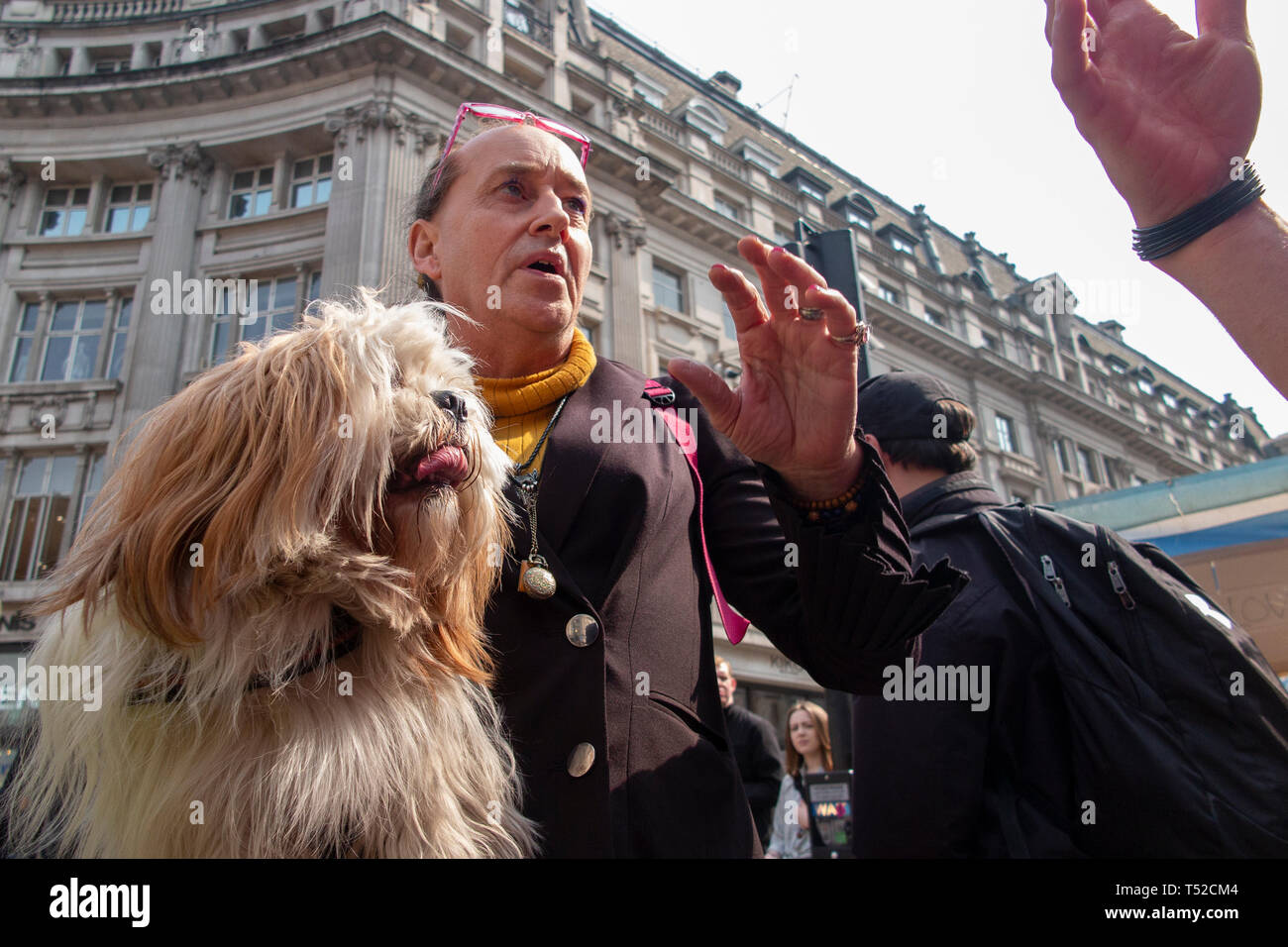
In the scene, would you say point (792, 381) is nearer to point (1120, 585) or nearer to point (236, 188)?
point (1120, 585)

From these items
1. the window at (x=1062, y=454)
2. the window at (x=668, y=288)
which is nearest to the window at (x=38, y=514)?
the window at (x=668, y=288)

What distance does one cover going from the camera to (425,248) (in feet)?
7.54

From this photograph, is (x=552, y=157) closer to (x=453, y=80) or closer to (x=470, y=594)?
(x=470, y=594)

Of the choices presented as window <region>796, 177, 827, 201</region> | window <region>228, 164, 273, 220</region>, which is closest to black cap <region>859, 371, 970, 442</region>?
window <region>228, 164, 273, 220</region>

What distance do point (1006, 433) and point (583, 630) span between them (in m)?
38.3

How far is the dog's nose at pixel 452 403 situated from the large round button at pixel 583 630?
45 cm

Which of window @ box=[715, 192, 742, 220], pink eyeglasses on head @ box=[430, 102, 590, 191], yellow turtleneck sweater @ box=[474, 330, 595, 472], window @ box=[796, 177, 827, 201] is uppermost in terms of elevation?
window @ box=[796, 177, 827, 201]

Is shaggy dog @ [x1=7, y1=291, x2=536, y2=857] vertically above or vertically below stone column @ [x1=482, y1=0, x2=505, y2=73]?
A: below

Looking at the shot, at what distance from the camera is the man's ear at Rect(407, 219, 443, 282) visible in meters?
2.25

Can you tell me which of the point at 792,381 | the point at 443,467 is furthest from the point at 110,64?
the point at 792,381

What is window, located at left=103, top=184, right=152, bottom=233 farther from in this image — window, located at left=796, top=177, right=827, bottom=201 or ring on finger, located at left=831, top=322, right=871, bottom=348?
ring on finger, located at left=831, top=322, right=871, bottom=348

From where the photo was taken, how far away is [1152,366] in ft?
183

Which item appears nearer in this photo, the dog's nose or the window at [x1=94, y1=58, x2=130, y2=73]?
the dog's nose
